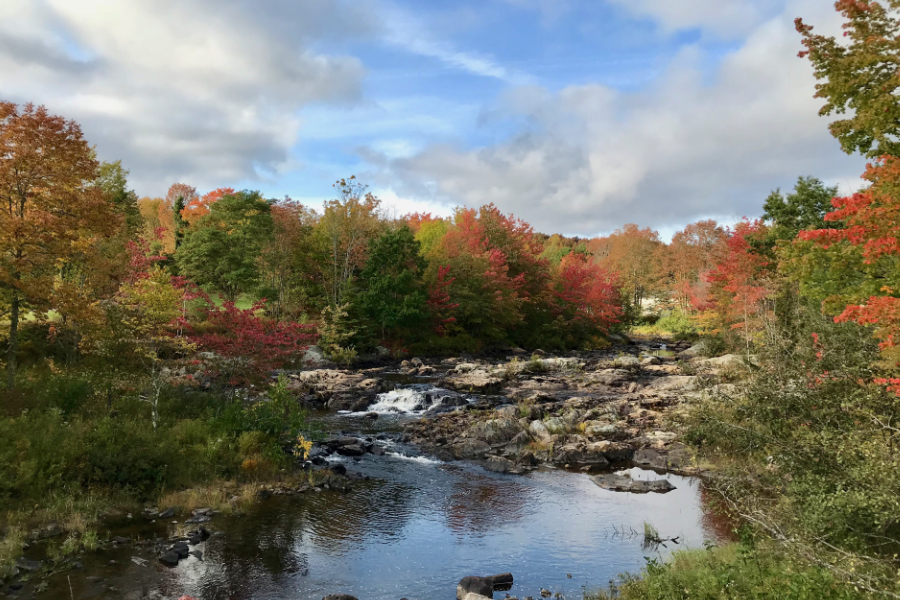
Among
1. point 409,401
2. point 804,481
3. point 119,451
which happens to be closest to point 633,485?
point 804,481

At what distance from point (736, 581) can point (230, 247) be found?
44.5 meters

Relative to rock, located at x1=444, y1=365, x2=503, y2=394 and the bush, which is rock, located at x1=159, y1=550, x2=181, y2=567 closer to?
rock, located at x1=444, y1=365, x2=503, y2=394

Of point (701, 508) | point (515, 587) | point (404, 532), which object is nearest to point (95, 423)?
point (404, 532)

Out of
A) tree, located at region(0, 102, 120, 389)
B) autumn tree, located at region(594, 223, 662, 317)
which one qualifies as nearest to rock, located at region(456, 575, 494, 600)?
tree, located at region(0, 102, 120, 389)

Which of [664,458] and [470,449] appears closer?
[664,458]

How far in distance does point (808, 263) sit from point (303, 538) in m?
14.7

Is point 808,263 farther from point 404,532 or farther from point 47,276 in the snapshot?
point 47,276

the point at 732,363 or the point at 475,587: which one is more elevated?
the point at 732,363

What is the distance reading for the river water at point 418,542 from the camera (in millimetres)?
9070

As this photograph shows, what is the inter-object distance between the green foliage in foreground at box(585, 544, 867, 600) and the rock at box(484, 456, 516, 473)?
25.1 feet

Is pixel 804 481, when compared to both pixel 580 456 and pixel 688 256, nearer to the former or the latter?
pixel 580 456

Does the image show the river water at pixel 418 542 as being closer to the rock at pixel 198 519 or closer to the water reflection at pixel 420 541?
the water reflection at pixel 420 541

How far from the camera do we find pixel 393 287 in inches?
1662

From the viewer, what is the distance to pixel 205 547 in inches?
405
